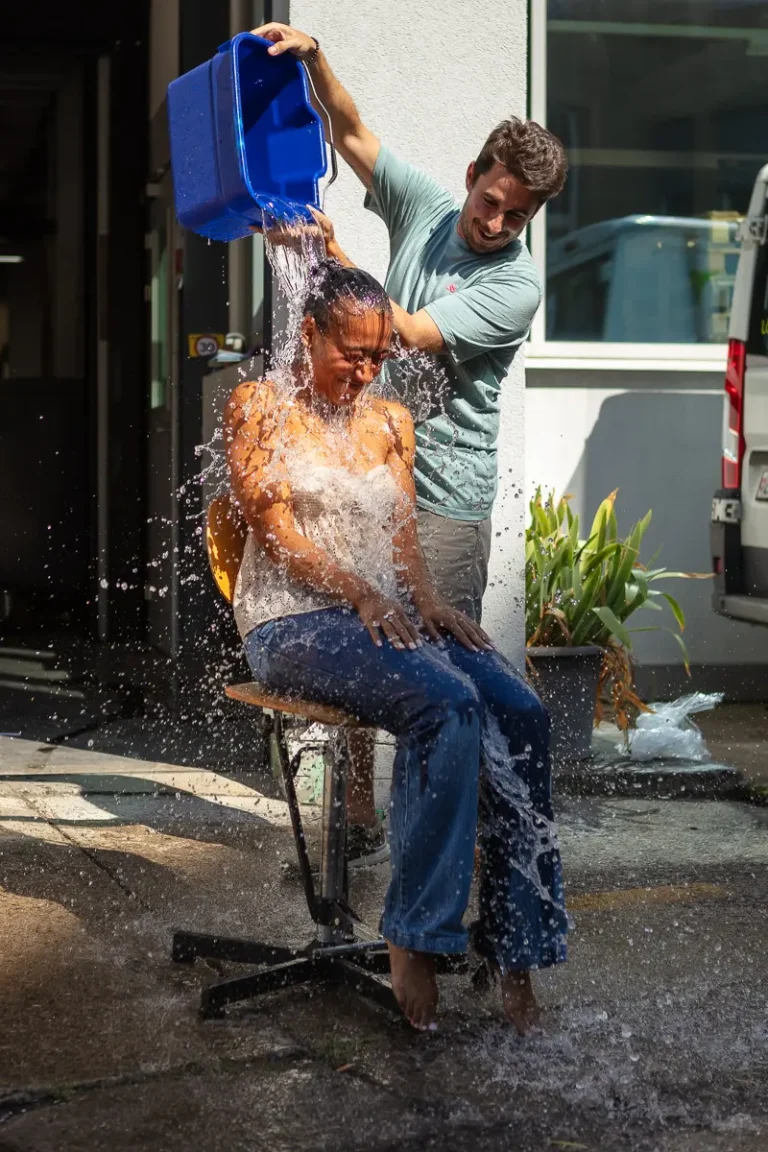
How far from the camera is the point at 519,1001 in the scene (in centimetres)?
332

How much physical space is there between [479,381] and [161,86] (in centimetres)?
506

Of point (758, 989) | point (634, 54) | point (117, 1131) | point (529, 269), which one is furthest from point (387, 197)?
point (634, 54)

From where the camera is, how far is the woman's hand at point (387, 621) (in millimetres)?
3391

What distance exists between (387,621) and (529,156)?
4.36 feet

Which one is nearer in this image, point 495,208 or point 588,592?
point 495,208

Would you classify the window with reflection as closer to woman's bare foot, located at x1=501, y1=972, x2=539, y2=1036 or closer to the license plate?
the license plate

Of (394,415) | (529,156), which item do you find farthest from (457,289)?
(394,415)

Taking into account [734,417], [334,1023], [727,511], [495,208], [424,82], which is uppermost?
[424,82]

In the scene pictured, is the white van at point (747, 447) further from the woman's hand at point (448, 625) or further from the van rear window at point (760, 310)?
the woman's hand at point (448, 625)

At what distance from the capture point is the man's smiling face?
161 inches

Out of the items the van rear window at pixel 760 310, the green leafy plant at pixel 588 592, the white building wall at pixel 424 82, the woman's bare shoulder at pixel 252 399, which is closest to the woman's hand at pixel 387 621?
the woman's bare shoulder at pixel 252 399

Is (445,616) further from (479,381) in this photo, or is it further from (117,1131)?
(117,1131)

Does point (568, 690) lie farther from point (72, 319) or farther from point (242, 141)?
point (72, 319)

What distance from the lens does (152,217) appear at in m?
9.30
